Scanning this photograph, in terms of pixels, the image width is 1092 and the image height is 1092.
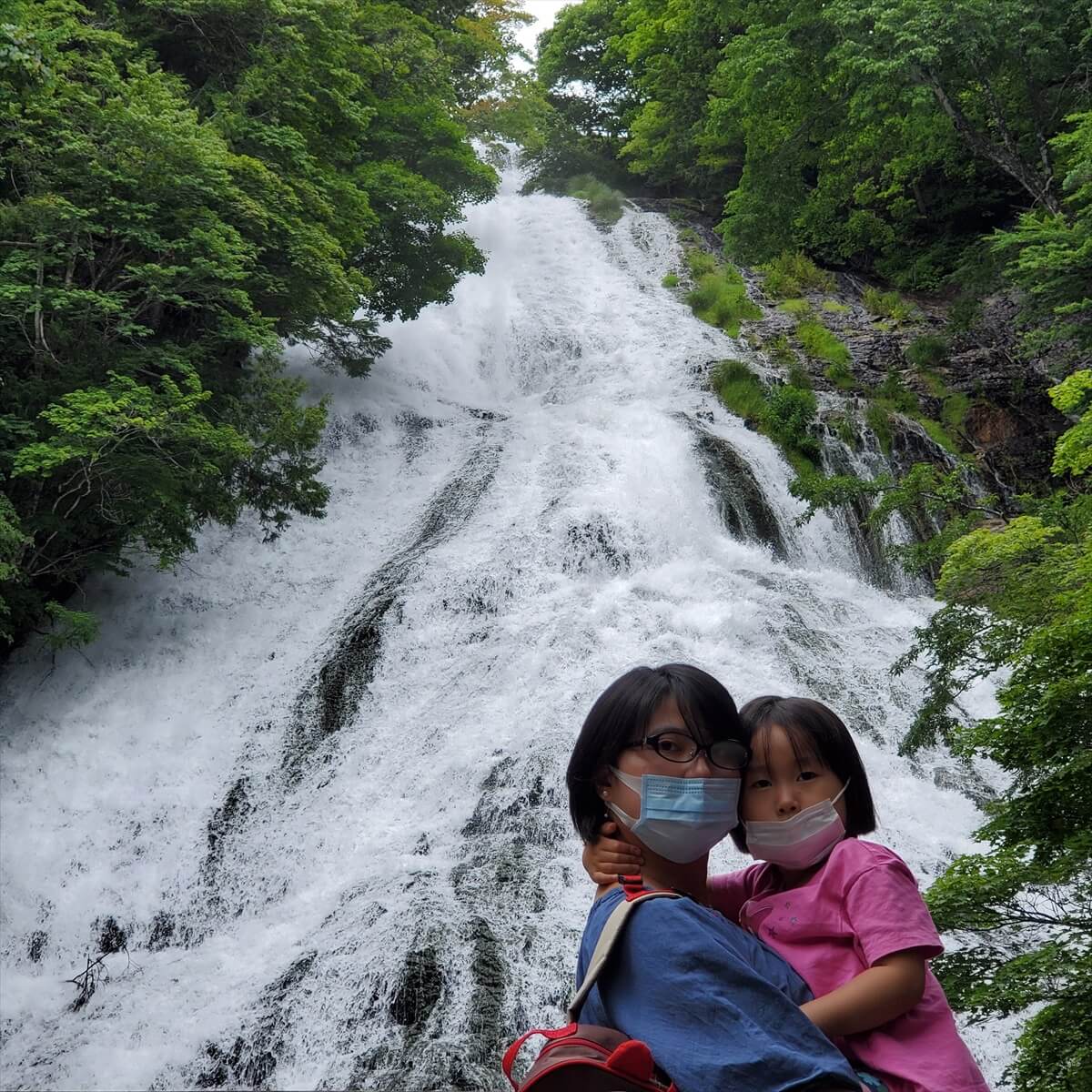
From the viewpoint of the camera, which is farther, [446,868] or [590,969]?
[446,868]

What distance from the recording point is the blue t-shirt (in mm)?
1190

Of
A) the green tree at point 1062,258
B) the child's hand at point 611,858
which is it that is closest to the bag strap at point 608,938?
the child's hand at point 611,858

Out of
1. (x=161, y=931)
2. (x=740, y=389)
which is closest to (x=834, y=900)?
(x=161, y=931)

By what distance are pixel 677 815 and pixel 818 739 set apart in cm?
38

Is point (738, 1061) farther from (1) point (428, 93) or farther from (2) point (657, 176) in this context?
(2) point (657, 176)

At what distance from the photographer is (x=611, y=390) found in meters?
14.9

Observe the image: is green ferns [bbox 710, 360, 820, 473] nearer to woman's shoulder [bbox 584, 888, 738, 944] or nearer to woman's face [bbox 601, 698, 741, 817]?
woman's face [bbox 601, 698, 741, 817]

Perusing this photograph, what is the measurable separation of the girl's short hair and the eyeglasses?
0.34 ft

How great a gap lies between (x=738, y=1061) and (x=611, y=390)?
1409 centimetres

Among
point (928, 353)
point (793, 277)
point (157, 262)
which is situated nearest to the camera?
point (157, 262)

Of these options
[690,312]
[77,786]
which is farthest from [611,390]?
[77,786]

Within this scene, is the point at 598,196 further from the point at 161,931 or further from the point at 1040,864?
the point at 1040,864

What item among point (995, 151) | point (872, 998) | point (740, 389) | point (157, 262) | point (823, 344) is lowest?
point (872, 998)

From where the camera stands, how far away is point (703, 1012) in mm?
1217
